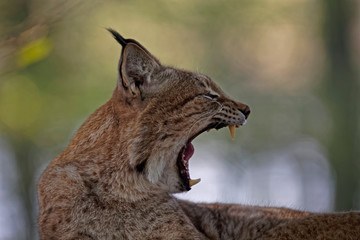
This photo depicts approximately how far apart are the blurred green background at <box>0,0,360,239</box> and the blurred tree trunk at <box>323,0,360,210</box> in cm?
3

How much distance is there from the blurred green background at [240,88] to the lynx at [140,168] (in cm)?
518

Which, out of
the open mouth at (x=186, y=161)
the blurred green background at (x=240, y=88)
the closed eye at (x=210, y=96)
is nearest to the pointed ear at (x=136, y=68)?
the closed eye at (x=210, y=96)

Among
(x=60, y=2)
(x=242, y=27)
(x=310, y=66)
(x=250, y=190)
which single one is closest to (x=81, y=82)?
(x=250, y=190)

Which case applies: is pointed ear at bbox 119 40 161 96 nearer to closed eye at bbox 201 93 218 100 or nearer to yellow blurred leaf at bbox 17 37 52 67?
closed eye at bbox 201 93 218 100

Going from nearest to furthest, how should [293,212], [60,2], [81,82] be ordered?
[60,2], [293,212], [81,82]

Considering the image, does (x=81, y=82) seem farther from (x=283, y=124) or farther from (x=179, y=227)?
(x=179, y=227)

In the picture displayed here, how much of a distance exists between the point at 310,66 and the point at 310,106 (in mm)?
1773

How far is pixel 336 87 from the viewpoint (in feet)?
56.9

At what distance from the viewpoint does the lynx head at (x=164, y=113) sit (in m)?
5.27

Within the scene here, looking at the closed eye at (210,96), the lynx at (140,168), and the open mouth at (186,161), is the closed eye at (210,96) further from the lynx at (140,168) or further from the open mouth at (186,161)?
the open mouth at (186,161)

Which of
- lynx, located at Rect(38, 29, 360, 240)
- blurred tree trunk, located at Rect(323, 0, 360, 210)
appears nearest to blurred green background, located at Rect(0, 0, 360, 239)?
blurred tree trunk, located at Rect(323, 0, 360, 210)

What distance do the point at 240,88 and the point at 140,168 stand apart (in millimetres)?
13031

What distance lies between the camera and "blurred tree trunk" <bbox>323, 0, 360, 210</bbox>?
1497cm

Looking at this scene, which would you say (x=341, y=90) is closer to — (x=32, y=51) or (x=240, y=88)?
(x=240, y=88)
